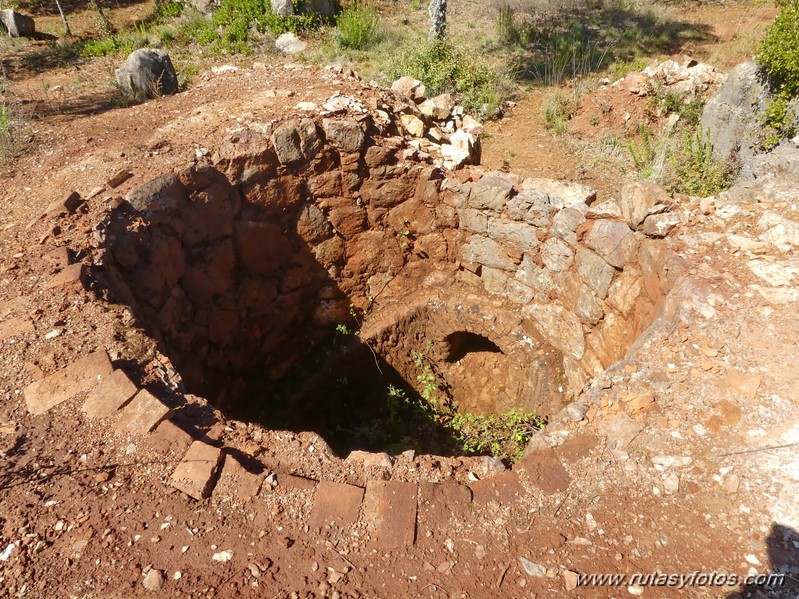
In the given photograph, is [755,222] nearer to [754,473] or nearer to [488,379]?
[754,473]

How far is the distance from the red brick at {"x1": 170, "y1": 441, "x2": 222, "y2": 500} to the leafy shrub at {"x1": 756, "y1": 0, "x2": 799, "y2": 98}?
6.42 m

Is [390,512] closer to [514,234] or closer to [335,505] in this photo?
[335,505]

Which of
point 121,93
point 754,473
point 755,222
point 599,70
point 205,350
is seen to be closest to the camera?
point 754,473

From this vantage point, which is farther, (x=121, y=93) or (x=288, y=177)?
(x=121, y=93)

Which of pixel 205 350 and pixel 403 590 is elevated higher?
pixel 403 590

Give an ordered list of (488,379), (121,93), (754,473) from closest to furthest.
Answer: (754,473) < (488,379) < (121,93)

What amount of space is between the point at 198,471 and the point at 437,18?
27.7 ft

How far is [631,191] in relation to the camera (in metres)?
4.28

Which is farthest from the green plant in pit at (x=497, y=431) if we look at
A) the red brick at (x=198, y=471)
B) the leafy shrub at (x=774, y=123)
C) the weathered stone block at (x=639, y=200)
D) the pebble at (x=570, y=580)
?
the leafy shrub at (x=774, y=123)

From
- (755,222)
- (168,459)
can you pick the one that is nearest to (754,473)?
(755,222)

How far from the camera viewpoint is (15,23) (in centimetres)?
968

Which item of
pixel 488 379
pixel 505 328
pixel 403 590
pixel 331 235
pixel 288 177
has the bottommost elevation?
pixel 488 379

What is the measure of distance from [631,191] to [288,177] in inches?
122

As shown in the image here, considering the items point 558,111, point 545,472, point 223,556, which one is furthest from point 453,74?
point 223,556
